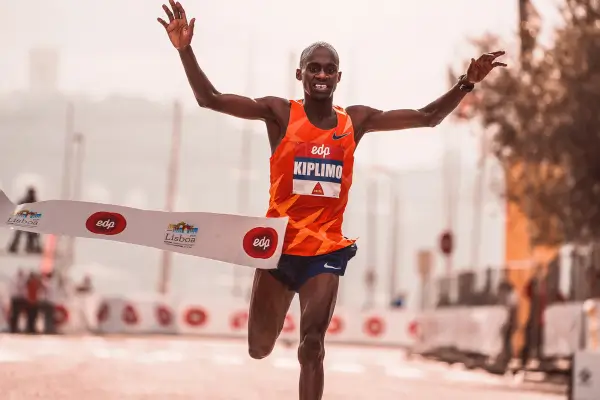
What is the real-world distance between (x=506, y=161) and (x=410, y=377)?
4672mm

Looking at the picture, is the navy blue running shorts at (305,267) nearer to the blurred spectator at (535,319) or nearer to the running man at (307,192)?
the running man at (307,192)

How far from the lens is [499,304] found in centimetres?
2669

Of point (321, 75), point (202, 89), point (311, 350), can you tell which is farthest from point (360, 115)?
point (311, 350)

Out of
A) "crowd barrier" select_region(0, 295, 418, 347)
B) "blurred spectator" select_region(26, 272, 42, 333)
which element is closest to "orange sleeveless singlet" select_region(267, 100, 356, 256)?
"blurred spectator" select_region(26, 272, 42, 333)

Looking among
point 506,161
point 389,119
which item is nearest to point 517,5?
point 506,161

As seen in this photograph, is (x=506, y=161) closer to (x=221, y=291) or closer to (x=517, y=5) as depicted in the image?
(x=517, y=5)

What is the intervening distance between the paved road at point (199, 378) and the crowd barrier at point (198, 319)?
15.9 meters

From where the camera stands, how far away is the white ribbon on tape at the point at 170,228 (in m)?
8.18

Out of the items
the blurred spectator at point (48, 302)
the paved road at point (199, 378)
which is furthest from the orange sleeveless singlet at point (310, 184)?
the blurred spectator at point (48, 302)

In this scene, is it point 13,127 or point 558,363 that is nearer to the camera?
point 558,363

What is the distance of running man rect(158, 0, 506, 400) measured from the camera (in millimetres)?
8172

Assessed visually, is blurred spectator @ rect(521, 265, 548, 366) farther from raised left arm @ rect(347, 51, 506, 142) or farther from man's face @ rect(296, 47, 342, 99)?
man's face @ rect(296, 47, 342, 99)

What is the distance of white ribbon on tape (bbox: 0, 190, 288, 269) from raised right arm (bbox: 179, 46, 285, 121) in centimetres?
62

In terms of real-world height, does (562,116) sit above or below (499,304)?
above
